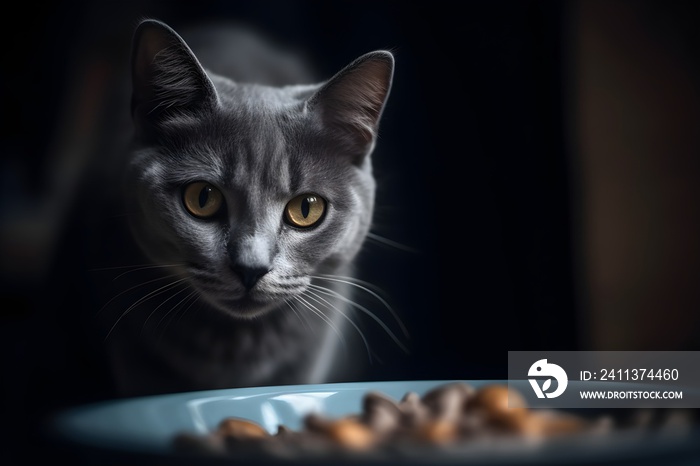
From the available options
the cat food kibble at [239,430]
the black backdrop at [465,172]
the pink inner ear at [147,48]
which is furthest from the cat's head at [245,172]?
the cat food kibble at [239,430]

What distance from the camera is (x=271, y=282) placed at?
0.76 meters

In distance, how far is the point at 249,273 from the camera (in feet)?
2.42

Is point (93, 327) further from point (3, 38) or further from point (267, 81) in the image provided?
point (267, 81)

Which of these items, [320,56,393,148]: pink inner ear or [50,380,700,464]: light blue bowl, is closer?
[50,380,700,464]: light blue bowl

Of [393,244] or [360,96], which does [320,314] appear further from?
[360,96]

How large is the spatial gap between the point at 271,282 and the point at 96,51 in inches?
13.3

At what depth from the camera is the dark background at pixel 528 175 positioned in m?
0.99

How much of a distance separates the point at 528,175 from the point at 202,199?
1.66 ft

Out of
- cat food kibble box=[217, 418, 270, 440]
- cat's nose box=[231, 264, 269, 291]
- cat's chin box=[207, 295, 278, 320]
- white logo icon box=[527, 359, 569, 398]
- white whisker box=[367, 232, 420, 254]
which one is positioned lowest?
cat food kibble box=[217, 418, 270, 440]

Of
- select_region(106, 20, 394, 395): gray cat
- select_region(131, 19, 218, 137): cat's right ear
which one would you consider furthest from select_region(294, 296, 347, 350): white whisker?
select_region(131, 19, 218, 137): cat's right ear

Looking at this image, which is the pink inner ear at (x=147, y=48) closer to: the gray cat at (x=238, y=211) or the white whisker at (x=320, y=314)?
the gray cat at (x=238, y=211)

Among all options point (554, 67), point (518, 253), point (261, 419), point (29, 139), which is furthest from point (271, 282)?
point (554, 67)

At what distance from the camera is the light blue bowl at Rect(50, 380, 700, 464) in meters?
0.36

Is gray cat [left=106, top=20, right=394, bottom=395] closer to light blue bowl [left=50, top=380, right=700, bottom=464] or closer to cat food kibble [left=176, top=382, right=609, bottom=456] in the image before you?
light blue bowl [left=50, top=380, right=700, bottom=464]
